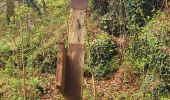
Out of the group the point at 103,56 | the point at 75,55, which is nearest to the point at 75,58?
the point at 75,55

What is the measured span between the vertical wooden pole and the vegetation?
811 cm

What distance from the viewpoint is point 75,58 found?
220 centimetres

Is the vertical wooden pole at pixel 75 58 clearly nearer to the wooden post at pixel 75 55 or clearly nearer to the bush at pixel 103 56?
the wooden post at pixel 75 55

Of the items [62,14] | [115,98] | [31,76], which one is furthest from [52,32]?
[115,98]

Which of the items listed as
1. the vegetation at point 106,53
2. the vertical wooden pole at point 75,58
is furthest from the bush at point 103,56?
the vertical wooden pole at point 75,58

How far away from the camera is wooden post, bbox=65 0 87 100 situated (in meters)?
2.16

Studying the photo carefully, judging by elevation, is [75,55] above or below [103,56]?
above

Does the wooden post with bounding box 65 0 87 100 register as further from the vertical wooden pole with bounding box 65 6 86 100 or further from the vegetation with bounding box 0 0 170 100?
the vegetation with bounding box 0 0 170 100

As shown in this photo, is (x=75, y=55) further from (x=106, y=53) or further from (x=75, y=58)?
(x=106, y=53)

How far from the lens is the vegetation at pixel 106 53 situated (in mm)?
11594

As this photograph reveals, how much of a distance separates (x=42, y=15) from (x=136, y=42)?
22.4 ft

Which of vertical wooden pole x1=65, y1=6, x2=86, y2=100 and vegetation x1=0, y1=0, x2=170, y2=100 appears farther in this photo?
vegetation x1=0, y1=0, x2=170, y2=100

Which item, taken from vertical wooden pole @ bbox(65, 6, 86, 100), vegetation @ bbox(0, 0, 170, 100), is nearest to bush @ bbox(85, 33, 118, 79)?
vegetation @ bbox(0, 0, 170, 100)

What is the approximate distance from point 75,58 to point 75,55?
0.02 m
